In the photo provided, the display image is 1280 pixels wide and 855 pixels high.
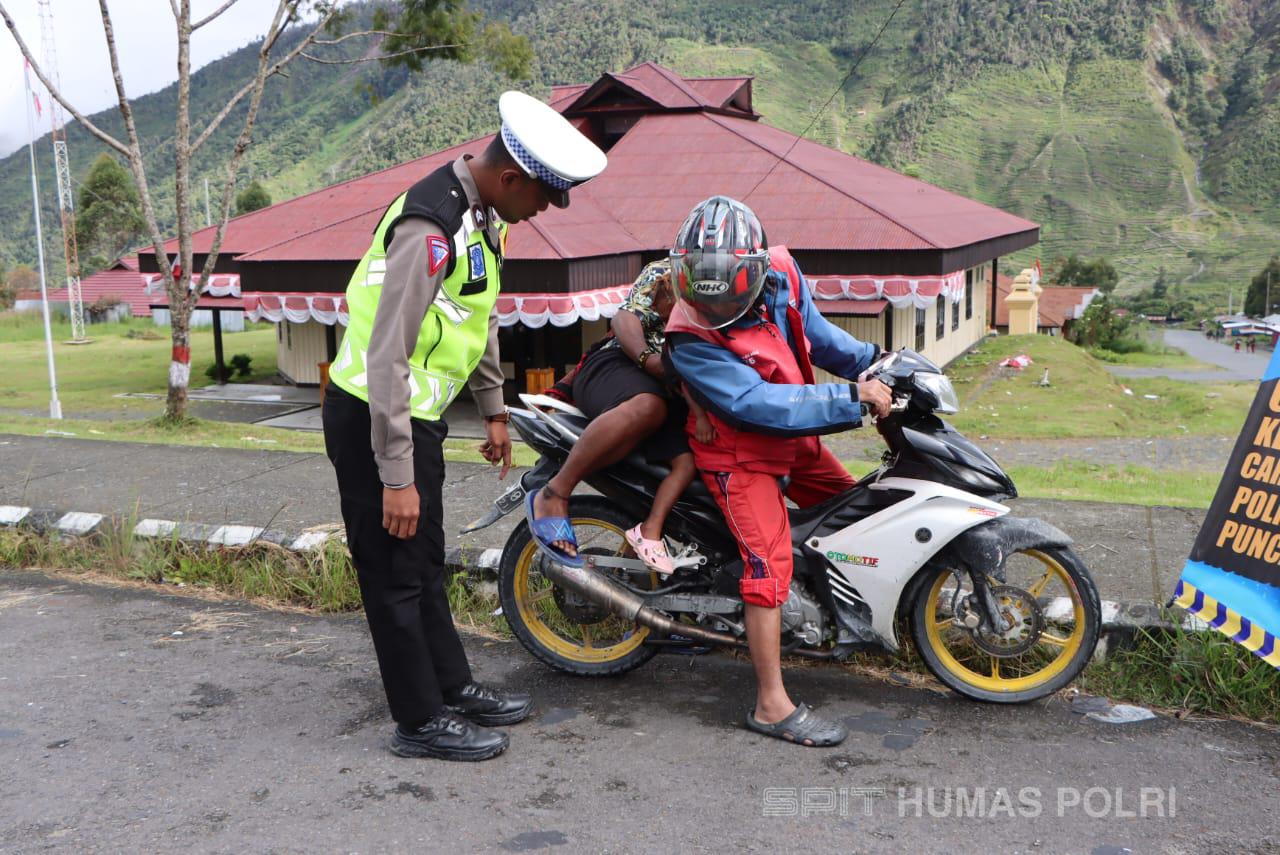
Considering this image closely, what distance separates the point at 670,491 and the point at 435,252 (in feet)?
3.97

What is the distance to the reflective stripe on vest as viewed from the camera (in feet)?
11.8

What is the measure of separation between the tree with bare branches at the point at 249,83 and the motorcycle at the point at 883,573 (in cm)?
1277

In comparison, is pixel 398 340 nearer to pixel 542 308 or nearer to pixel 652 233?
pixel 542 308

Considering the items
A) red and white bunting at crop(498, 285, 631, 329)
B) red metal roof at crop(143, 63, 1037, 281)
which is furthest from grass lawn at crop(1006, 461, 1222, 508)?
red metal roof at crop(143, 63, 1037, 281)

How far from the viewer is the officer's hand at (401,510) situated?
3.50 metres

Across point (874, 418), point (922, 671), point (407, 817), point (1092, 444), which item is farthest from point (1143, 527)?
point (1092, 444)

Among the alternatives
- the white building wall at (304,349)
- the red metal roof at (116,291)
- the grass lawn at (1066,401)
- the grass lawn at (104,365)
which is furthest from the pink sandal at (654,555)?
the red metal roof at (116,291)

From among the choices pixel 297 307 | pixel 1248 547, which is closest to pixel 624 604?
pixel 1248 547

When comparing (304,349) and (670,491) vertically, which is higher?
(670,491)

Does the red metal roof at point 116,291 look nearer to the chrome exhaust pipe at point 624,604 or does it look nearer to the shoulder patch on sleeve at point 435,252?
the chrome exhaust pipe at point 624,604

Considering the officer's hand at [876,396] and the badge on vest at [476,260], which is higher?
the badge on vest at [476,260]

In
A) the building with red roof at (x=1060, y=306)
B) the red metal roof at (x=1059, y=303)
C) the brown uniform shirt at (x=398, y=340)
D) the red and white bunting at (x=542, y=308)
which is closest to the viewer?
the brown uniform shirt at (x=398, y=340)

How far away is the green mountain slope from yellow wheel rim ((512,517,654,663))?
83.1 meters

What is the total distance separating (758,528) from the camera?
3.90m
